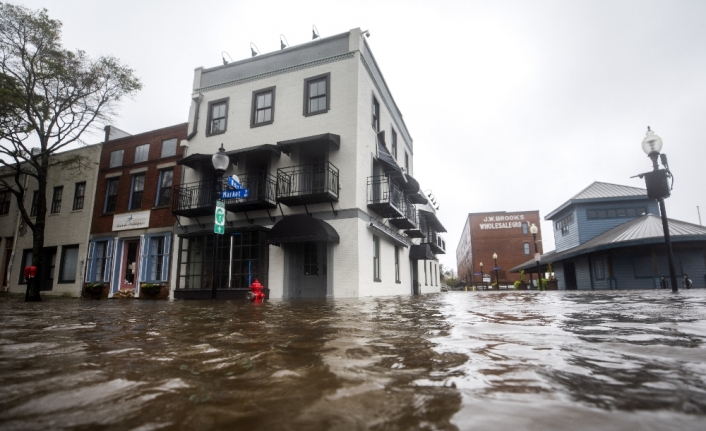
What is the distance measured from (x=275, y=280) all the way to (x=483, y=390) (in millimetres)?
12613

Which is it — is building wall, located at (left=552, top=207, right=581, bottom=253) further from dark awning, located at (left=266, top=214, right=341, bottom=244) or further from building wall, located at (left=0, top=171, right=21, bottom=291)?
building wall, located at (left=0, top=171, right=21, bottom=291)

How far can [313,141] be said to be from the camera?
13203 millimetres

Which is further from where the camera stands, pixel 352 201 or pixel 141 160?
pixel 141 160

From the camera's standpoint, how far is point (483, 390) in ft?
3.64

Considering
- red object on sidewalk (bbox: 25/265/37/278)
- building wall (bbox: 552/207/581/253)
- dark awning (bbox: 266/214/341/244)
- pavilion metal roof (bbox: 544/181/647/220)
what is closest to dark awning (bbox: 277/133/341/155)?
dark awning (bbox: 266/214/341/244)

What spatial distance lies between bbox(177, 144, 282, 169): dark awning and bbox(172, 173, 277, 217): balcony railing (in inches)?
32.1

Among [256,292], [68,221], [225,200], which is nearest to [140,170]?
[68,221]

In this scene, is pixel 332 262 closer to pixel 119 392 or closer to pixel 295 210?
pixel 295 210

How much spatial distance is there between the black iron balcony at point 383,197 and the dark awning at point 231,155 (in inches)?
155

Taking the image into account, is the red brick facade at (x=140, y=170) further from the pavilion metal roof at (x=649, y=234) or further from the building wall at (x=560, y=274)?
the building wall at (x=560, y=274)

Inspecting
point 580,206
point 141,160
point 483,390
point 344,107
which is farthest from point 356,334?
point 580,206

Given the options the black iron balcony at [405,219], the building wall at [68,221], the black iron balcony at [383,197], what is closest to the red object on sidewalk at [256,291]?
the black iron balcony at [383,197]

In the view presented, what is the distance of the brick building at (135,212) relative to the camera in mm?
16406

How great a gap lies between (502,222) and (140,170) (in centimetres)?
4632
